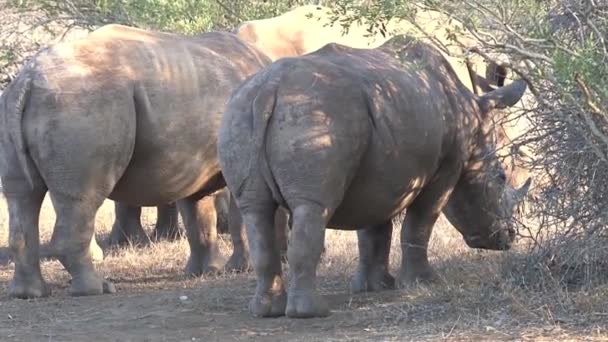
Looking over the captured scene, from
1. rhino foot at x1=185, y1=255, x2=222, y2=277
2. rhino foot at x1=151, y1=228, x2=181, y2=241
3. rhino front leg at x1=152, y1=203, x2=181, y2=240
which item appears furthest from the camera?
rhino front leg at x1=152, y1=203, x2=181, y2=240

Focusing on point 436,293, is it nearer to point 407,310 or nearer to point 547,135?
point 407,310

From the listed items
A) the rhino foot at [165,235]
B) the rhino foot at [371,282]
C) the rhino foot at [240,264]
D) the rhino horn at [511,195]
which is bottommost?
the rhino foot at [371,282]

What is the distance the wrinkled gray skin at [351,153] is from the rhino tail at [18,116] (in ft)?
6.45

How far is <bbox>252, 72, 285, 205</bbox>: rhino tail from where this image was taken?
8.16 m

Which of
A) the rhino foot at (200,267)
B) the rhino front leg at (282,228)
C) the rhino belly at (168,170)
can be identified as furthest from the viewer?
the rhino foot at (200,267)

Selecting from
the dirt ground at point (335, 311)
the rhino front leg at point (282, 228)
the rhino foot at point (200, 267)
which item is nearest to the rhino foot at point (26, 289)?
the dirt ground at point (335, 311)

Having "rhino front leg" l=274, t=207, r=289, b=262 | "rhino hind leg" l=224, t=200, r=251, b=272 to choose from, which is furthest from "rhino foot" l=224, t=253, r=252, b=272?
"rhino front leg" l=274, t=207, r=289, b=262

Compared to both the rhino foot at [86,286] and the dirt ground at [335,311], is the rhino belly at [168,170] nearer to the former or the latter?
the dirt ground at [335,311]

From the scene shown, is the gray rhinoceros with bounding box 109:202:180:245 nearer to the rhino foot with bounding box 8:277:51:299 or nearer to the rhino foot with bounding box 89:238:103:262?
the rhino foot with bounding box 89:238:103:262

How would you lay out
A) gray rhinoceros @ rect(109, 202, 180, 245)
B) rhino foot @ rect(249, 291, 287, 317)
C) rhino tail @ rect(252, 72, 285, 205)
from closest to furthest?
rhino tail @ rect(252, 72, 285, 205) < rhino foot @ rect(249, 291, 287, 317) < gray rhinoceros @ rect(109, 202, 180, 245)

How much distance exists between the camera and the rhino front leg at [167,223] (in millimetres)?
13180

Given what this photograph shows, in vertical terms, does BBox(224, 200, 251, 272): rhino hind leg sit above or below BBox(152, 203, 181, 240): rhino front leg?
below

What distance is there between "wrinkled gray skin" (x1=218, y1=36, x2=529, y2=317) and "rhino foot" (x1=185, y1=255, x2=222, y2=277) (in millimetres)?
1753

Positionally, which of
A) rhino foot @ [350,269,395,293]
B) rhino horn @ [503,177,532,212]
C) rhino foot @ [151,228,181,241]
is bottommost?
rhino foot @ [350,269,395,293]
